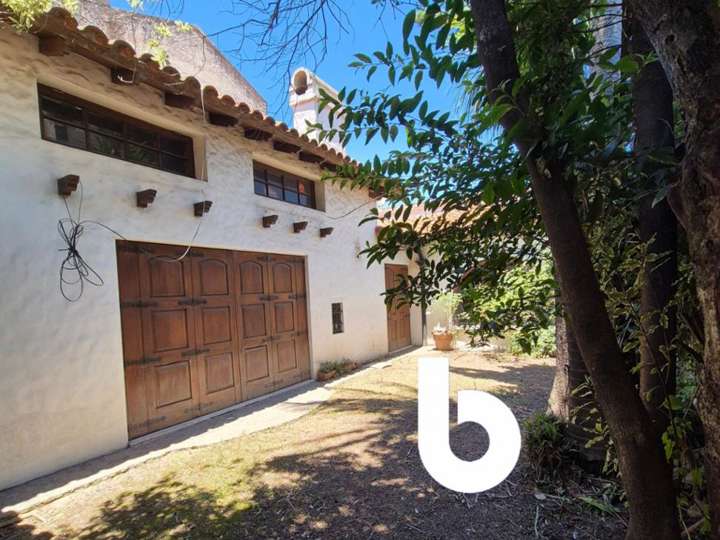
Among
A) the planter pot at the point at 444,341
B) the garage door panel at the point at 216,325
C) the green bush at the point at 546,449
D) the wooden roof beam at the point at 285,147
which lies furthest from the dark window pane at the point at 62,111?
the planter pot at the point at 444,341

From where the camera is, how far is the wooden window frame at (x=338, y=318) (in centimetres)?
788

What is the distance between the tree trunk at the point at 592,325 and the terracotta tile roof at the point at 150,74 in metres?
3.01

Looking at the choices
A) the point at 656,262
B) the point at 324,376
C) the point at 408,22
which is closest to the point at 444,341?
the point at 324,376

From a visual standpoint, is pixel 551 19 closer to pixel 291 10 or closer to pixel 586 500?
pixel 291 10

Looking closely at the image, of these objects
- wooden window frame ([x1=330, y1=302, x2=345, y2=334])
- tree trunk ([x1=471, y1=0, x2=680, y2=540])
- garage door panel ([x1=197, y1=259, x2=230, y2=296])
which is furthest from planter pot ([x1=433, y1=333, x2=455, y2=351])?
tree trunk ([x1=471, y1=0, x2=680, y2=540])

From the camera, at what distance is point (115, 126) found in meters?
4.47

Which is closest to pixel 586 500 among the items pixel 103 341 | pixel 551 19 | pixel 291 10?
pixel 551 19

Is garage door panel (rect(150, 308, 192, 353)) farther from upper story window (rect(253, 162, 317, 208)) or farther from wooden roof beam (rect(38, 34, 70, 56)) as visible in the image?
wooden roof beam (rect(38, 34, 70, 56))

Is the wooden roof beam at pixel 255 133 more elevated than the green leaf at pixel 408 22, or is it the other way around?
the wooden roof beam at pixel 255 133

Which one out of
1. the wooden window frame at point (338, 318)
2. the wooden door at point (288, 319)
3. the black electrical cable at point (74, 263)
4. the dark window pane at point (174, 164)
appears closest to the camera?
the black electrical cable at point (74, 263)

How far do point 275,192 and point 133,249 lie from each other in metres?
2.76

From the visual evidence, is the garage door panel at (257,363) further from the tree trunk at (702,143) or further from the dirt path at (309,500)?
the tree trunk at (702,143)

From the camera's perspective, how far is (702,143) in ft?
→ 2.88

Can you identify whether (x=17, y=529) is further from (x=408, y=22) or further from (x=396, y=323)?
(x=396, y=323)
